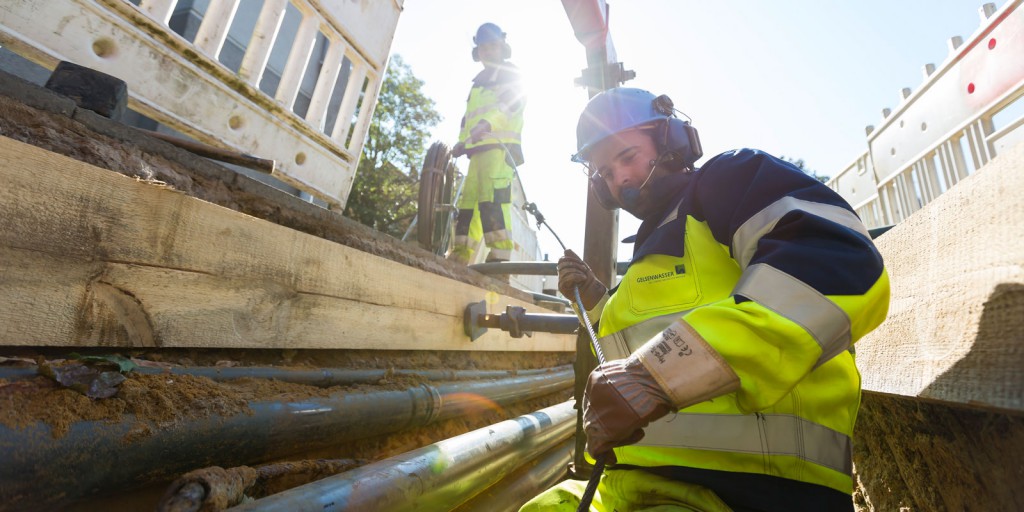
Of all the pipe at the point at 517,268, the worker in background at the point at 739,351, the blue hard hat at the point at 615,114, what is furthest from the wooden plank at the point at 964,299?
the pipe at the point at 517,268

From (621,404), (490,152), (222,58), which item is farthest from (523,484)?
(222,58)

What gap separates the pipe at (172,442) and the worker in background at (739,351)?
2.36 feet

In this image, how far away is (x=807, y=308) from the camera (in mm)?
992

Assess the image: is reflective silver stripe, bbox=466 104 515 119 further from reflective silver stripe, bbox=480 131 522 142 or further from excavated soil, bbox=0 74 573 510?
excavated soil, bbox=0 74 573 510

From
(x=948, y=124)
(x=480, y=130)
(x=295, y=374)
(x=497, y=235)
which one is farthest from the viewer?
(x=480, y=130)

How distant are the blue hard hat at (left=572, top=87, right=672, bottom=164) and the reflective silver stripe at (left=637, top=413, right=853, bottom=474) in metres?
1.27

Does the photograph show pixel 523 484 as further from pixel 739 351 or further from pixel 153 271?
pixel 153 271

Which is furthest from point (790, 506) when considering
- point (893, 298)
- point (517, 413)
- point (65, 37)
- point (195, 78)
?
point (195, 78)

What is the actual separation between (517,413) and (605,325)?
188 centimetres

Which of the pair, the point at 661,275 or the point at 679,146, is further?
the point at 679,146

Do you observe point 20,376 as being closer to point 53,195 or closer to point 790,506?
point 53,195

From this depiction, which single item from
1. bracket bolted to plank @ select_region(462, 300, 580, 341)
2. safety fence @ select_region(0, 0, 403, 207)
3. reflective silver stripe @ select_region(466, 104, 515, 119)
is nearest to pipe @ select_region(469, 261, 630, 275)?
bracket bolted to plank @ select_region(462, 300, 580, 341)

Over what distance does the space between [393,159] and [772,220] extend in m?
15.9

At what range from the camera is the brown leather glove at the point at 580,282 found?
2.42 m
